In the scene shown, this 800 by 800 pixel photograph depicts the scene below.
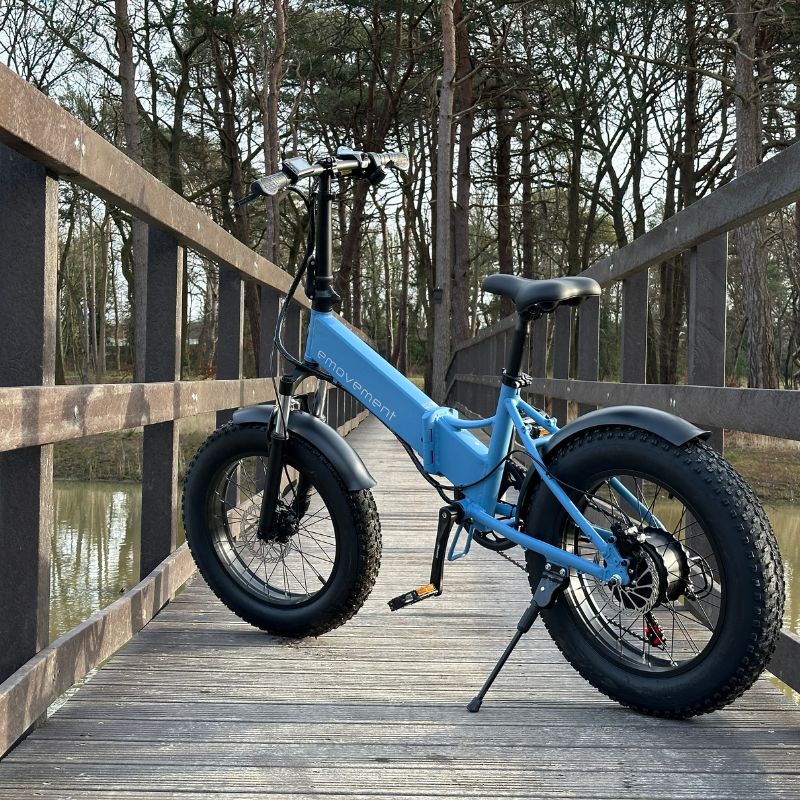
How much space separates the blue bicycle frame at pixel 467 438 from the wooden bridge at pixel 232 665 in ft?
1.11

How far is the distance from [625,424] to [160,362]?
1.44 m

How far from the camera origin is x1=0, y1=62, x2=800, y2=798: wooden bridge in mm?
1791

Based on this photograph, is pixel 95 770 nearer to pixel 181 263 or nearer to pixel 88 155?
pixel 88 155

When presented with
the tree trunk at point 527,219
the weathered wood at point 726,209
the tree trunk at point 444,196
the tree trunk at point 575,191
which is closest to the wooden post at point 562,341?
the weathered wood at point 726,209

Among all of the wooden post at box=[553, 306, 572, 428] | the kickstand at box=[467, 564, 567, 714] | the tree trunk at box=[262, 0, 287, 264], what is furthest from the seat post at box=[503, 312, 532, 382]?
the tree trunk at box=[262, 0, 287, 264]

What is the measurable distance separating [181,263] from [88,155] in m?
0.85

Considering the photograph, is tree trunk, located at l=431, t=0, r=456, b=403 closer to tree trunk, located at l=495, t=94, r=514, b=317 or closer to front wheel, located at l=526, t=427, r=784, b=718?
tree trunk, located at l=495, t=94, r=514, b=317

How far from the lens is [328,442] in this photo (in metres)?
2.68

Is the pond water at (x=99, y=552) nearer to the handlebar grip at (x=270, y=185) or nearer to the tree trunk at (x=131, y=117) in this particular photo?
the handlebar grip at (x=270, y=185)

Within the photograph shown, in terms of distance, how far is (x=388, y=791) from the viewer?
174 cm

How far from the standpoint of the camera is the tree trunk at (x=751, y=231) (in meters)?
11.8

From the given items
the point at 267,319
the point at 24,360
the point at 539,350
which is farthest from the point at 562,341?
the point at 24,360

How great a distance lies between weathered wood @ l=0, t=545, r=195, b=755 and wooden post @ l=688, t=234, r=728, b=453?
160 centimetres

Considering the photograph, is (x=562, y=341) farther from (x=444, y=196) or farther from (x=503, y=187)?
(x=503, y=187)
